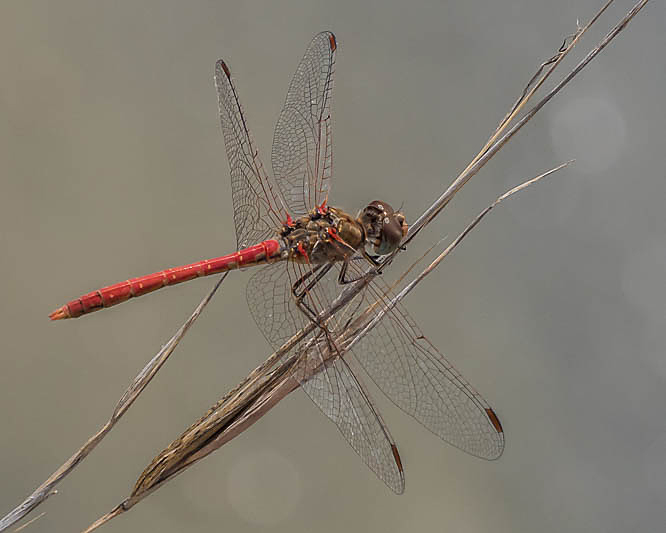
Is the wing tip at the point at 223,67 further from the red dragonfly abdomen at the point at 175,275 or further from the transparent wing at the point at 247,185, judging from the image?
the red dragonfly abdomen at the point at 175,275

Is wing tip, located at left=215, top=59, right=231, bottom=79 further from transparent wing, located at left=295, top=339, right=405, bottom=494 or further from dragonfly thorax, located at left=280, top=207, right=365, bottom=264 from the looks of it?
transparent wing, located at left=295, top=339, right=405, bottom=494

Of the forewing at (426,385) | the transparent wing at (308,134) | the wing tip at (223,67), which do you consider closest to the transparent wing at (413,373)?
the forewing at (426,385)

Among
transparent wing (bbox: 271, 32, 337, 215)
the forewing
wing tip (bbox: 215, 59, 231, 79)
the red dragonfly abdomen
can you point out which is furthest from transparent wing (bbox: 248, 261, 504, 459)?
wing tip (bbox: 215, 59, 231, 79)

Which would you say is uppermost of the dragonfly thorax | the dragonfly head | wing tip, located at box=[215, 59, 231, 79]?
wing tip, located at box=[215, 59, 231, 79]

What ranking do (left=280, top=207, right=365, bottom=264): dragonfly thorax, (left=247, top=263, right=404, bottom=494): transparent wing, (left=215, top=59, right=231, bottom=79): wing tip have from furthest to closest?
(left=215, top=59, right=231, bottom=79): wing tip, (left=280, top=207, right=365, bottom=264): dragonfly thorax, (left=247, top=263, right=404, bottom=494): transparent wing

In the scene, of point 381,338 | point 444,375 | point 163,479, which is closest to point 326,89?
point 381,338

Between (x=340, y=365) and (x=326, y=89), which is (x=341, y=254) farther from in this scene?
(x=326, y=89)
